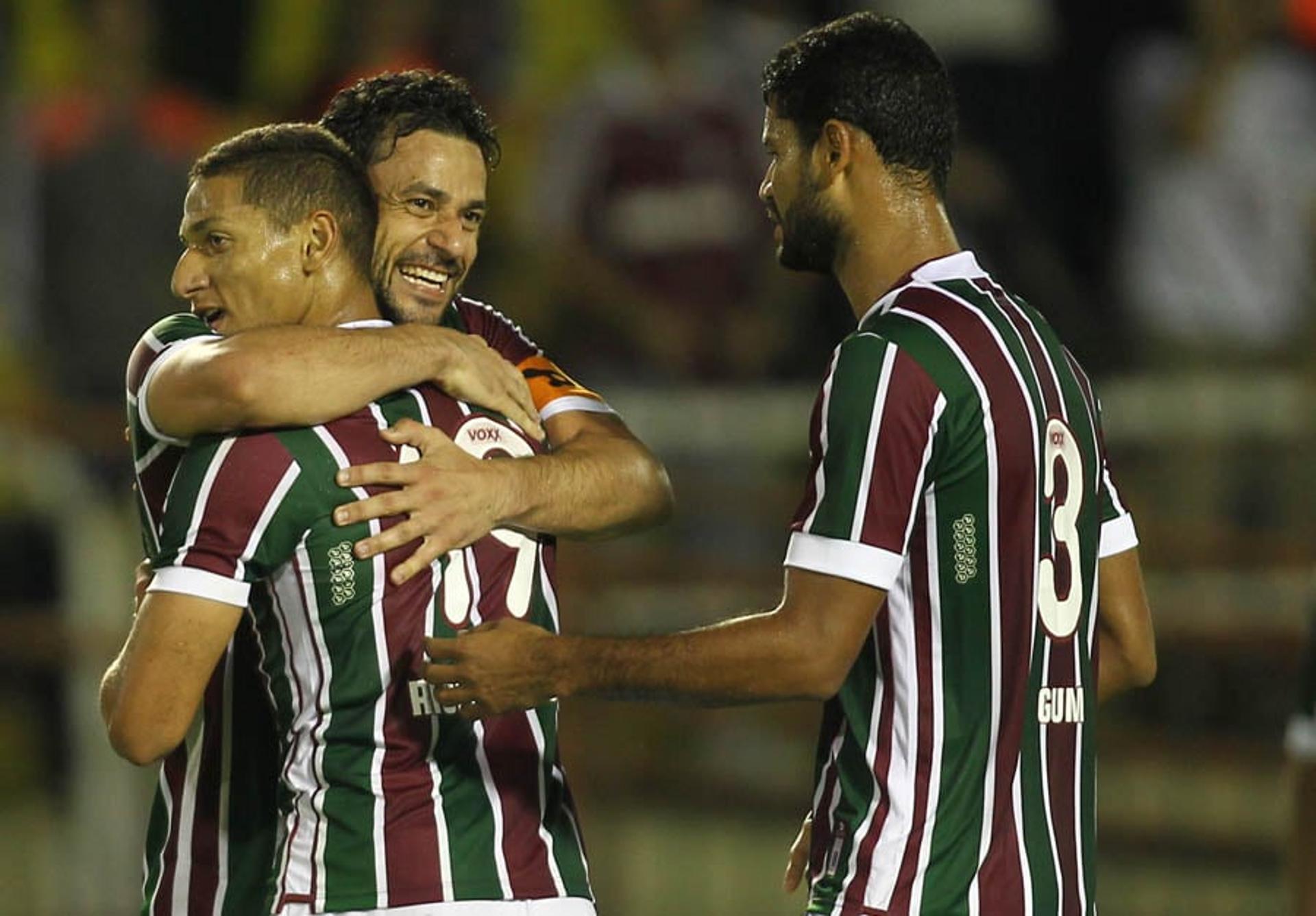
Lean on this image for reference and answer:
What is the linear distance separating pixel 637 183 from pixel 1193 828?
3068mm

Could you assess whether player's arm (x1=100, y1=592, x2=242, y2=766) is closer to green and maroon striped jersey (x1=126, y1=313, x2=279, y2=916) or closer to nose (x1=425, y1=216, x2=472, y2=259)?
green and maroon striped jersey (x1=126, y1=313, x2=279, y2=916)

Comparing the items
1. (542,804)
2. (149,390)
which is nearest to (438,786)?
(542,804)

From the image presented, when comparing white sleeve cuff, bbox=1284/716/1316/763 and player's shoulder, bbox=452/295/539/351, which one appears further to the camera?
white sleeve cuff, bbox=1284/716/1316/763

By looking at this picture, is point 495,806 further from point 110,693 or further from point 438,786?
point 110,693

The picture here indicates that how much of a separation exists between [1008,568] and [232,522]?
1.19 metres

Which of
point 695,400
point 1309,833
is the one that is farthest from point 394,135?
point 695,400

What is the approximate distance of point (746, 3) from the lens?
29.2 ft

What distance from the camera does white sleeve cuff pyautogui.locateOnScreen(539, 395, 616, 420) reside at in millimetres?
3930

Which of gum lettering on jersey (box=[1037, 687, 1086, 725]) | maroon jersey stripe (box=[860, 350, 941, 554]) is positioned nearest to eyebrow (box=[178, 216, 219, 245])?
maroon jersey stripe (box=[860, 350, 941, 554])

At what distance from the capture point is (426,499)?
134 inches

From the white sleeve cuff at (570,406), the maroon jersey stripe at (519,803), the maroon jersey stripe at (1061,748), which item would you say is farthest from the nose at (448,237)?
the maroon jersey stripe at (1061,748)

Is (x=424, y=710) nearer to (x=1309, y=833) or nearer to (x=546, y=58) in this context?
(x=1309, y=833)

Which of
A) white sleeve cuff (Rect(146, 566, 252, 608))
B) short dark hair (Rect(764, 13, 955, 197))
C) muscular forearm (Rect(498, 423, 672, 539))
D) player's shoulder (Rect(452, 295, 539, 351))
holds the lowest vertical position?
white sleeve cuff (Rect(146, 566, 252, 608))

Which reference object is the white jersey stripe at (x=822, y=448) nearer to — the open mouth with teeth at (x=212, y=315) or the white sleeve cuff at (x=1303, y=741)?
the open mouth with teeth at (x=212, y=315)
